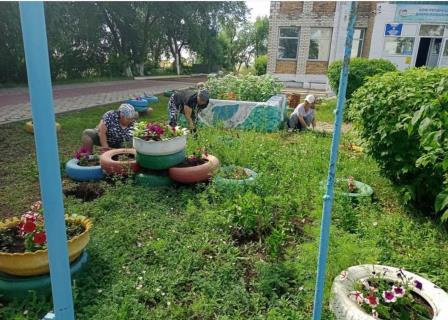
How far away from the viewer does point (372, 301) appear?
81.3 inches

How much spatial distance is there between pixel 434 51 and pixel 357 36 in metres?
3.70

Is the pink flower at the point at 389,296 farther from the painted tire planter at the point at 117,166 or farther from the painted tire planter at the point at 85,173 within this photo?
the painted tire planter at the point at 85,173

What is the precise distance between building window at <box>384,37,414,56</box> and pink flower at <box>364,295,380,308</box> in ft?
58.4

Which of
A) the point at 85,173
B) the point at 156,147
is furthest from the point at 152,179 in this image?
the point at 85,173

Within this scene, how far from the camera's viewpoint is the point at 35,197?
13.4 ft

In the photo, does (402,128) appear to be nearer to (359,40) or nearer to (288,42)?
(359,40)

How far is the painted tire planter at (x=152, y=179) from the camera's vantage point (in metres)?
4.30

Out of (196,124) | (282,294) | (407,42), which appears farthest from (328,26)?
(282,294)

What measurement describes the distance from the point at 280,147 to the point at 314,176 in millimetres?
1561

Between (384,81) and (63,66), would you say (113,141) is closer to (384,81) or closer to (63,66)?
(384,81)

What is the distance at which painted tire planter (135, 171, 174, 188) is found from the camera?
14.1 ft

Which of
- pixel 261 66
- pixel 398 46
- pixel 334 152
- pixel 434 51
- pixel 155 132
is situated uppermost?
pixel 398 46

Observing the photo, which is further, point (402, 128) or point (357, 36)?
point (357, 36)

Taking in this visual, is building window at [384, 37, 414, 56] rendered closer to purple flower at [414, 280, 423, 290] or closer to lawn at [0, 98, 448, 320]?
lawn at [0, 98, 448, 320]
